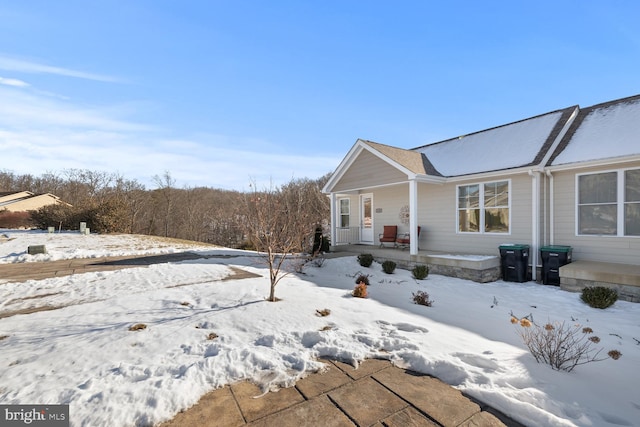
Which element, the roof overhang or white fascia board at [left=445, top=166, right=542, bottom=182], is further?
the roof overhang

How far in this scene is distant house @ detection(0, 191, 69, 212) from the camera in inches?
949

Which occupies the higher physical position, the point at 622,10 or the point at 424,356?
the point at 622,10

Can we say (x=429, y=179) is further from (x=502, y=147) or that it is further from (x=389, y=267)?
(x=389, y=267)

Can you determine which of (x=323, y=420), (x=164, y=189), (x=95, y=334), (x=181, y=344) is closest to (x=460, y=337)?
(x=323, y=420)

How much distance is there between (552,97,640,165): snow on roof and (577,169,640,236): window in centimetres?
54

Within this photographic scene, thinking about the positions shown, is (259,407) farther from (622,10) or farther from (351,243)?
(351,243)

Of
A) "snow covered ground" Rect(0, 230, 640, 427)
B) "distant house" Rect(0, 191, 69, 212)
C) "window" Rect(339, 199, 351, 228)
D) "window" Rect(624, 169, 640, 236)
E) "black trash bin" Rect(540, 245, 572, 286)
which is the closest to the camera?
"snow covered ground" Rect(0, 230, 640, 427)

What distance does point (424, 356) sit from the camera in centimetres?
314

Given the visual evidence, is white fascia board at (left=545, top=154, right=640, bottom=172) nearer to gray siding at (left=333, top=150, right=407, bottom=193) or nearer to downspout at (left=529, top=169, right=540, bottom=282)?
downspout at (left=529, top=169, right=540, bottom=282)

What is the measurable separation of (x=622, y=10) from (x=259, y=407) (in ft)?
34.2

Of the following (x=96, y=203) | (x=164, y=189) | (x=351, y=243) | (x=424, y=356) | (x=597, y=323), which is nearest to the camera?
(x=424, y=356)

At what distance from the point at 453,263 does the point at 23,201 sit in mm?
34270

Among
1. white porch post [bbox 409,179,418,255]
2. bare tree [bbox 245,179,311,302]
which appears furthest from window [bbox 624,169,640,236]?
bare tree [bbox 245,179,311,302]

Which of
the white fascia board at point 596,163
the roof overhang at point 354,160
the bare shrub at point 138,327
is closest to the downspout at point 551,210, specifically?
the white fascia board at point 596,163
